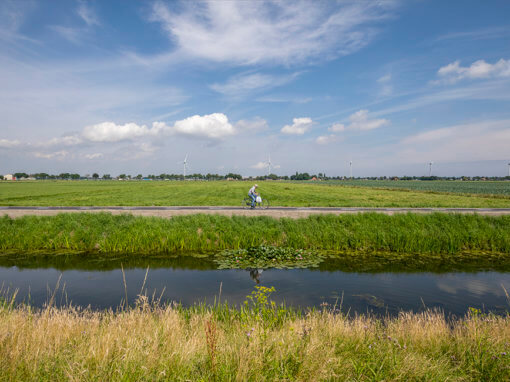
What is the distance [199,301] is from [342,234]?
11238 millimetres

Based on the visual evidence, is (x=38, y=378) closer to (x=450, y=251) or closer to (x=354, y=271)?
(x=354, y=271)

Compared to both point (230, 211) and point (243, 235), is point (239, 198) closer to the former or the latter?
point (230, 211)

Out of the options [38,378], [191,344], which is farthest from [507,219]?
[38,378]

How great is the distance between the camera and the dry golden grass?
14.0 feet

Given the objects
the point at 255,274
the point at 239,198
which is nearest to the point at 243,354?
the point at 255,274

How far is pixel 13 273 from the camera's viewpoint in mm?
13445

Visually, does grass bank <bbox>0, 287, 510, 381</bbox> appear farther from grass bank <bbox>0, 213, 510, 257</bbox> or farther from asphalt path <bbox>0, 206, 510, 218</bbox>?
asphalt path <bbox>0, 206, 510, 218</bbox>

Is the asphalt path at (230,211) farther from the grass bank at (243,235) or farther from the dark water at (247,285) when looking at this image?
the dark water at (247,285)

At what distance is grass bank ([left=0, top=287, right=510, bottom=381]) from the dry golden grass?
0.06ft

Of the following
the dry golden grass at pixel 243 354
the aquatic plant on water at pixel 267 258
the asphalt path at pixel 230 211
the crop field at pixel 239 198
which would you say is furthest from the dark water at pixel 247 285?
the crop field at pixel 239 198

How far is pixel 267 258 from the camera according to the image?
1519 cm

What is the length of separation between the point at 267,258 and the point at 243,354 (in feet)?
35.4

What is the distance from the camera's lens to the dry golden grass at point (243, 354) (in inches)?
168

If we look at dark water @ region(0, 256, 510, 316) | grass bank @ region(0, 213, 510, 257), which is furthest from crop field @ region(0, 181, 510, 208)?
dark water @ region(0, 256, 510, 316)
